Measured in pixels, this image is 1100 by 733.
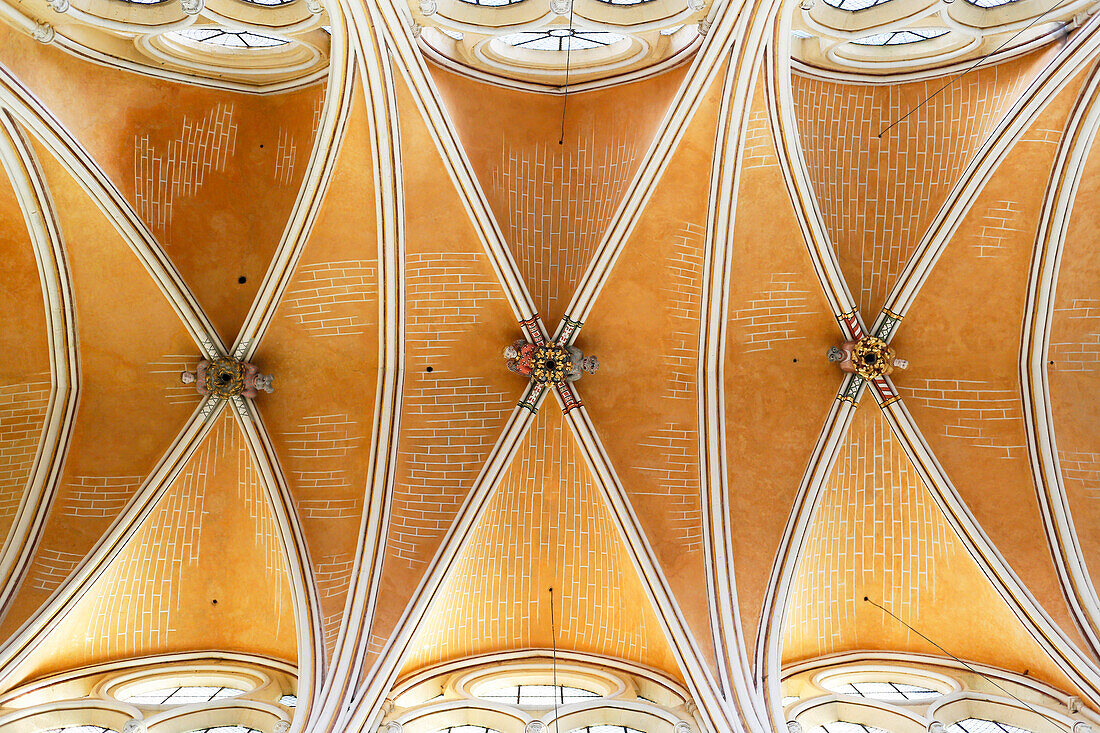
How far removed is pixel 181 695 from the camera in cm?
1176

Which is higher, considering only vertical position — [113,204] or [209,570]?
[113,204]

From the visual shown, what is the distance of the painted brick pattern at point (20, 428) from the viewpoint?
39.7ft

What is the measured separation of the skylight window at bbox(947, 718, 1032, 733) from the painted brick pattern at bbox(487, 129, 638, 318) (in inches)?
304

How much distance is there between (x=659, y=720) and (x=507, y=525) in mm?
3466

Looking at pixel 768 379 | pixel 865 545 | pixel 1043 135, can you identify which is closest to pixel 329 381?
pixel 768 379

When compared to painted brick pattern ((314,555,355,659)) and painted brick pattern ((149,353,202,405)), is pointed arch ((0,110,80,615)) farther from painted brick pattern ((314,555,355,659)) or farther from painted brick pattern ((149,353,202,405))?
painted brick pattern ((314,555,355,659))

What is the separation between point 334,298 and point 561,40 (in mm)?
4905

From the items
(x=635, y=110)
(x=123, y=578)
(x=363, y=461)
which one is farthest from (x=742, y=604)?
(x=123, y=578)

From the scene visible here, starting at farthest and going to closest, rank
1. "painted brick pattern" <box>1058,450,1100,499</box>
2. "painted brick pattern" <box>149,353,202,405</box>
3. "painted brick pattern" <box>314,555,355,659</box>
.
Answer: "painted brick pattern" <box>149,353,202,405</box> → "painted brick pattern" <box>1058,450,1100,499</box> → "painted brick pattern" <box>314,555,355,659</box>

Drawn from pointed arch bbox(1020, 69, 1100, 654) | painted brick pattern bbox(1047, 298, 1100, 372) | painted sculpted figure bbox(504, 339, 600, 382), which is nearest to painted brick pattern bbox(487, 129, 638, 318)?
painted sculpted figure bbox(504, 339, 600, 382)

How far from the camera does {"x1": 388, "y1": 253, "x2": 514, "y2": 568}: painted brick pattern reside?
12.2 m

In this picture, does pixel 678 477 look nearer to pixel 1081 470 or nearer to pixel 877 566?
pixel 877 566

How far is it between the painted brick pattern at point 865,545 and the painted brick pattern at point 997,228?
2.73 m

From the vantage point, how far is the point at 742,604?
38.4 feet
